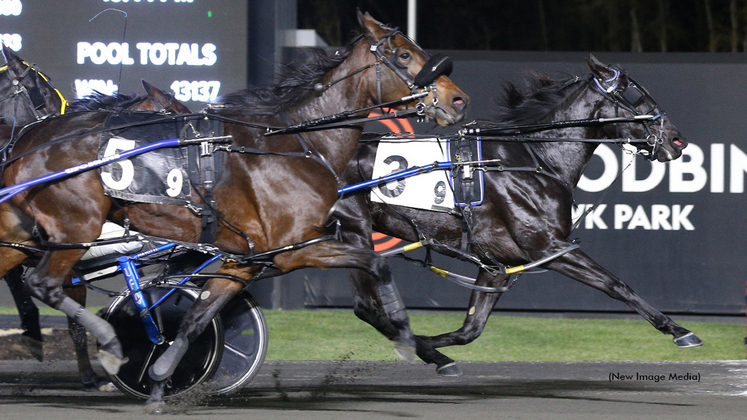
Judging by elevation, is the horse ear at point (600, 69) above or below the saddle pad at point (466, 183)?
above

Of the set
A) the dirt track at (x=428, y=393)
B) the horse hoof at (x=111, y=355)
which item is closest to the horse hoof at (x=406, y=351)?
Result: the dirt track at (x=428, y=393)

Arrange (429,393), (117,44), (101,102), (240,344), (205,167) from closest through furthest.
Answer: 1. (205,167)
2. (240,344)
3. (429,393)
4. (101,102)
5. (117,44)

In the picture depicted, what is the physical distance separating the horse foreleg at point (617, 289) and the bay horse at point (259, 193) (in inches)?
54.0

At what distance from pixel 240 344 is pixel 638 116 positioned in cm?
297

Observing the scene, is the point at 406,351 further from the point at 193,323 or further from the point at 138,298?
the point at 138,298

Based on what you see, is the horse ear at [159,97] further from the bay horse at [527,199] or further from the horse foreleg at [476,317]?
the horse foreleg at [476,317]

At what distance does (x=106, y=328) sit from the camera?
5.21 meters

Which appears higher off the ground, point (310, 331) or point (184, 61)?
point (184, 61)

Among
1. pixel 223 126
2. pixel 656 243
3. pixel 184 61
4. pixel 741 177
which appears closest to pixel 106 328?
pixel 223 126

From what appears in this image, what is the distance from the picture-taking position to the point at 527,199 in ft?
20.7

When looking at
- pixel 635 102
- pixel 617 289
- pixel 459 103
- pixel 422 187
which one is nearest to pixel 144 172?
pixel 459 103

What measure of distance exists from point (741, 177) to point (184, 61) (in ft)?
17.3

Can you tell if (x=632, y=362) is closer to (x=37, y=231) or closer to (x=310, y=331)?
(x=310, y=331)

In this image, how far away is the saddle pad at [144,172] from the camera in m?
5.22
